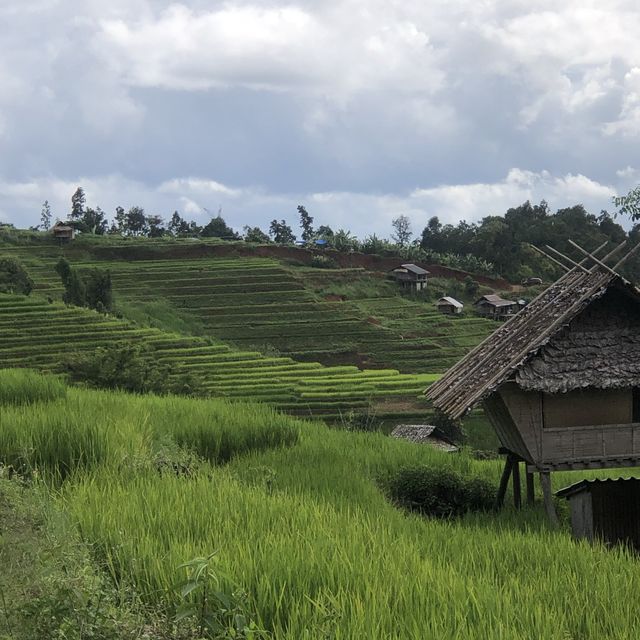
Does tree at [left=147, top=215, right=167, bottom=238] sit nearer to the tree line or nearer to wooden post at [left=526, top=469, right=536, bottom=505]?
the tree line

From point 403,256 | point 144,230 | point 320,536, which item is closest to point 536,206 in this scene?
point 403,256

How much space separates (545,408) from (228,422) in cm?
382

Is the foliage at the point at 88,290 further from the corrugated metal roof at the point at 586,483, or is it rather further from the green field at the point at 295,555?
the corrugated metal roof at the point at 586,483

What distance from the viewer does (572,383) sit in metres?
8.24

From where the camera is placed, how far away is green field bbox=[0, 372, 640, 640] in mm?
2932

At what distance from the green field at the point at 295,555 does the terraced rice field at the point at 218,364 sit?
79.6 ft

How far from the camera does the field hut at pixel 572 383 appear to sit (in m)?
8.20

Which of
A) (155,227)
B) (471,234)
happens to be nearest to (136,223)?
(155,227)

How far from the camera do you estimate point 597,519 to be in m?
8.05

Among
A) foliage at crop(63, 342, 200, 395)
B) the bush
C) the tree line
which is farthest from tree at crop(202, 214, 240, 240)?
the bush

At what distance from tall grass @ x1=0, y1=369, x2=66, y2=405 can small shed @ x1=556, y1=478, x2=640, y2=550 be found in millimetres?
6132

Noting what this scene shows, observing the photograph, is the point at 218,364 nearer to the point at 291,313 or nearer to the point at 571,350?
the point at 291,313

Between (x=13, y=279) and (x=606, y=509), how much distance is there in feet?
137

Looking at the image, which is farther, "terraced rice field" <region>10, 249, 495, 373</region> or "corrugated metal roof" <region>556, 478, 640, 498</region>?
"terraced rice field" <region>10, 249, 495, 373</region>
